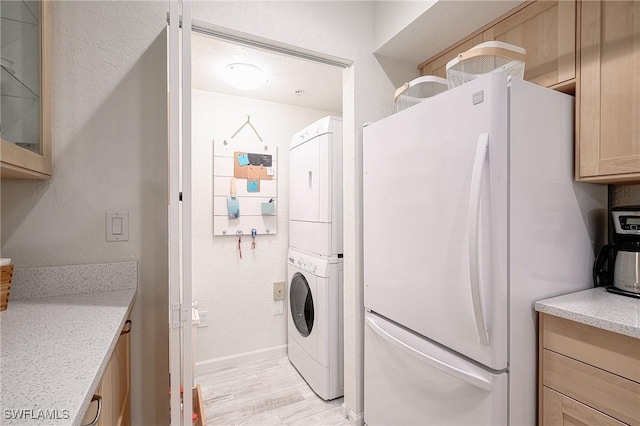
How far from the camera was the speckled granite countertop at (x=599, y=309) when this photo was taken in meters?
0.88

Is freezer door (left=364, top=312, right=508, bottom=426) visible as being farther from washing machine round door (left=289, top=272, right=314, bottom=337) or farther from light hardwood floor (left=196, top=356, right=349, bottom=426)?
washing machine round door (left=289, top=272, right=314, bottom=337)

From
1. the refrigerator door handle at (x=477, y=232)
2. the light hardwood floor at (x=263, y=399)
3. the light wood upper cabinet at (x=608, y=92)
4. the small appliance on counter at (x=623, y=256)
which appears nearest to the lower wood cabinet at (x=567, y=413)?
the refrigerator door handle at (x=477, y=232)

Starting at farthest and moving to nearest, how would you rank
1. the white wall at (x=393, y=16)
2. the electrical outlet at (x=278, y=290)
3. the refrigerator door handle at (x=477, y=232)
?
1. the electrical outlet at (x=278, y=290)
2. the white wall at (x=393, y=16)
3. the refrigerator door handle at (x=477, y=232)

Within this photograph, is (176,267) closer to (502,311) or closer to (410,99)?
(502,311)

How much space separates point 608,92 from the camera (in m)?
1.14

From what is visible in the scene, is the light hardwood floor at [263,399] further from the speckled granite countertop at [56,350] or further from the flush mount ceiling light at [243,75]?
the flush mount ceiling light at [243,75]

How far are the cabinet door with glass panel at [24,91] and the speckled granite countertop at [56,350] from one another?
45 centimetres

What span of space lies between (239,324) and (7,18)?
7.75 feet

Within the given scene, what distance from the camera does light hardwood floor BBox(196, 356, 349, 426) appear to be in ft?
6.22

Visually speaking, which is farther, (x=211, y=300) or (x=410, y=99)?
(x=211, y=300)

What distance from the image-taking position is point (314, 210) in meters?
2.21

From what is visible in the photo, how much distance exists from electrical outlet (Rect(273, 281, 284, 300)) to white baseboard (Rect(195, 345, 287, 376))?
0.45 m

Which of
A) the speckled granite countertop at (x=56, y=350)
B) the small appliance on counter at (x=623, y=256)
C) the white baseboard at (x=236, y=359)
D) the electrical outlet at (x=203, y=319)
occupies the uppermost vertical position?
the small appliance on counter at (x=623, y=256)

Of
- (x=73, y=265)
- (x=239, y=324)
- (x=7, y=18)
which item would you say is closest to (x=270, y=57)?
(x=7, y=18)
